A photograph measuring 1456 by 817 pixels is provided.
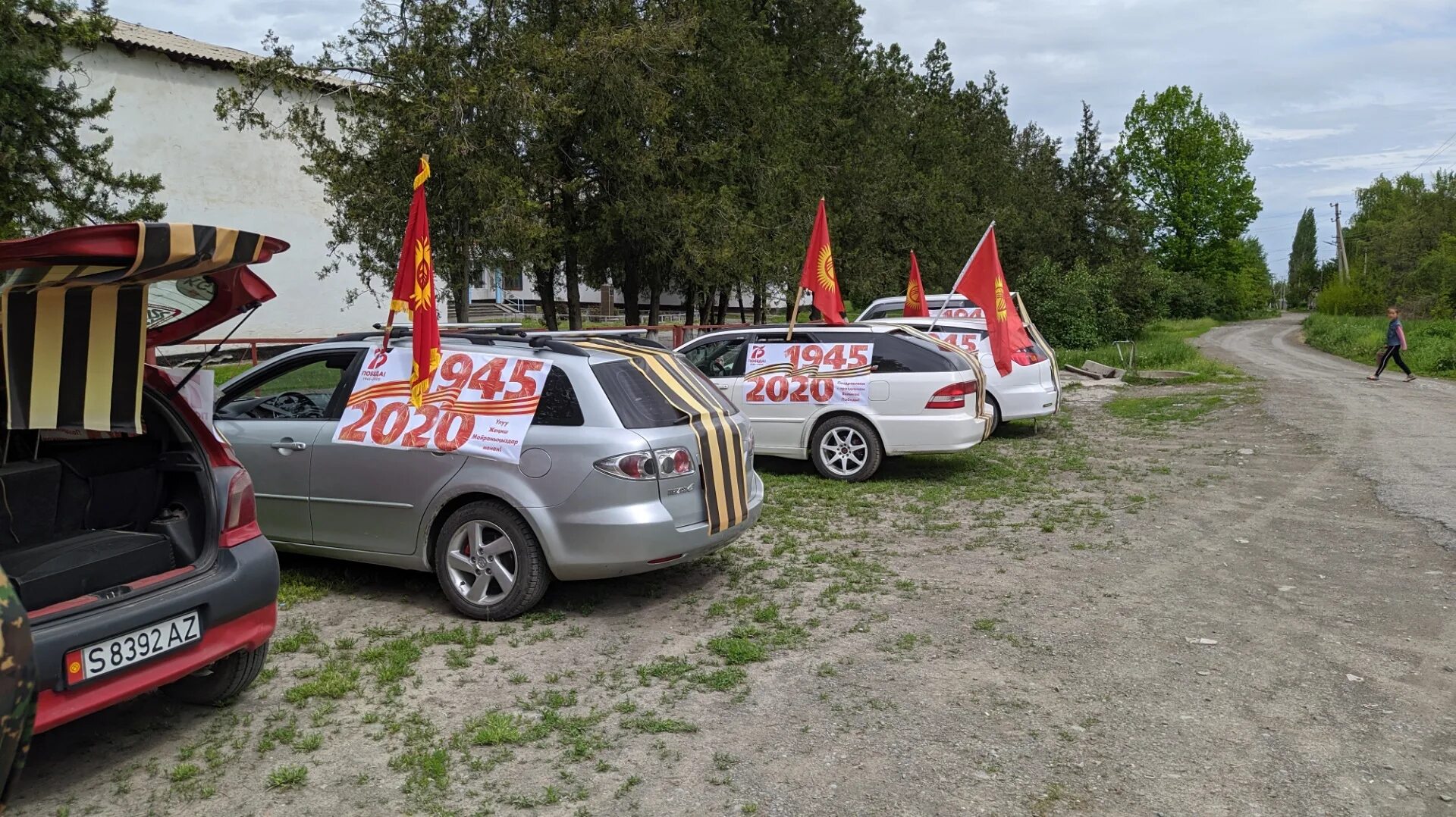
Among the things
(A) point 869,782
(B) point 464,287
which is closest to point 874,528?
(A) point 869,782

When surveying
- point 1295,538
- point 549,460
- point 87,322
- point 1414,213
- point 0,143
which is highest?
point 1414,213

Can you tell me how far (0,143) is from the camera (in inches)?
597

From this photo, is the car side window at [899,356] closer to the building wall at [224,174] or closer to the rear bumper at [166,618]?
the rear bumper at [166,618]

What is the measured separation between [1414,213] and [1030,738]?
78117 mm

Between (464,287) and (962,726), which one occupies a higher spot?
(464,287)

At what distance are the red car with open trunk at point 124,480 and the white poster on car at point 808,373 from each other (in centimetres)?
682

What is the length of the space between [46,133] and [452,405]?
14.4 metres

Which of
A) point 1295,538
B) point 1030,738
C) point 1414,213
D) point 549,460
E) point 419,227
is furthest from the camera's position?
point 1414,213

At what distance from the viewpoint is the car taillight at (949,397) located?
10336 millimetres

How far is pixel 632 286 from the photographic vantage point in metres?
22.8

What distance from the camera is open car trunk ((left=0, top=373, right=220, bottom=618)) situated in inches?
153

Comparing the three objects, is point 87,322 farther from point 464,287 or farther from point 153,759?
point 464,287

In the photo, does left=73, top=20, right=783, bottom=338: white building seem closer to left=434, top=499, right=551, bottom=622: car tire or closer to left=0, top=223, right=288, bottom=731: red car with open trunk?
left=434, top=499, right=551, bottom=622: car tire

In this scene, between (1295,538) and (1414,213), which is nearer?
(1295,538)
